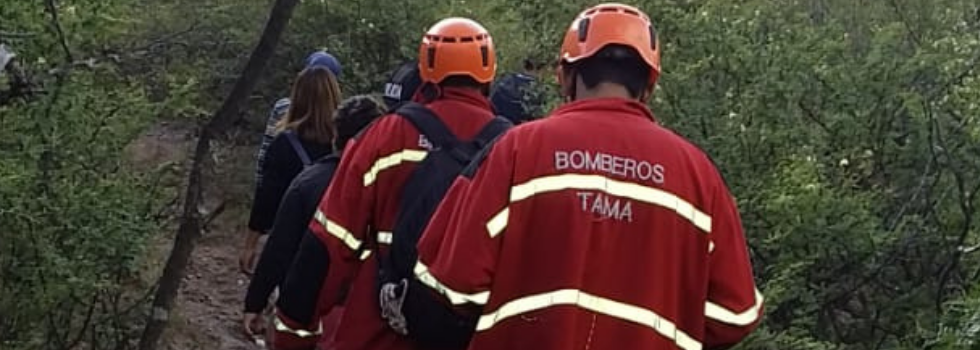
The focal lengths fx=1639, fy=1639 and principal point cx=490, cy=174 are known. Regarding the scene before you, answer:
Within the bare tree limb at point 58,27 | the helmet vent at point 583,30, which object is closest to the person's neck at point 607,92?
the helmet vent at point 583,30

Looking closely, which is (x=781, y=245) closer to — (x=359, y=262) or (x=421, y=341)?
(x=359, y=262)

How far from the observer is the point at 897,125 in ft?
22.9

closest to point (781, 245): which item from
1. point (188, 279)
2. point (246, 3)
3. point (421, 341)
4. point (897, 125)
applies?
point (897, 125)

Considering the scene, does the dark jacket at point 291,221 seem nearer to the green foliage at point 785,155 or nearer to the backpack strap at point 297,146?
the backpack strap at point 297,146

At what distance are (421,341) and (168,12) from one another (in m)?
8.49

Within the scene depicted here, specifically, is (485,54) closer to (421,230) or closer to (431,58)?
(431,58)

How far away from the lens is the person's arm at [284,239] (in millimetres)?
5957

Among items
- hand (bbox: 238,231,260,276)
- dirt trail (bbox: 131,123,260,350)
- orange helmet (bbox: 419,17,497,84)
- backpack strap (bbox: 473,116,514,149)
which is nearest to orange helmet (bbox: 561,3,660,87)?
backpack strap (bbox: 473,116,514,149)

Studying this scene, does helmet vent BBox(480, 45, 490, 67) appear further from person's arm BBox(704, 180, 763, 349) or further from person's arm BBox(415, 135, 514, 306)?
person's arm BBox(704, 180, 763, 349)

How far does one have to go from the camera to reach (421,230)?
455 centimetres

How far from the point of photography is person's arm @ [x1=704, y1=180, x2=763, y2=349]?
12.1ft

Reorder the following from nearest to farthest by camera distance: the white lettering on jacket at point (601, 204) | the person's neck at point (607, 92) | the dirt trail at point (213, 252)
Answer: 1. the white lettering on jacket at point (601, 204)
2. the person's neck at point (607, 92)
3. the dirt trail at point (213, 252)

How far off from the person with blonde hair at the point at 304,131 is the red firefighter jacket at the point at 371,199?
91.5 inches

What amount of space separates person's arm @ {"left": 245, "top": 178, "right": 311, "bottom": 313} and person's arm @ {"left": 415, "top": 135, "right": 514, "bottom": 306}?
230cm
